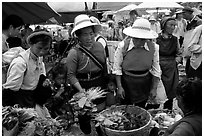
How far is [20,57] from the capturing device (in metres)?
2.38

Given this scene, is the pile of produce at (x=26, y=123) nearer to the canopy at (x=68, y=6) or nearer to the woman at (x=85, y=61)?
the woman at (x=85, y=61)

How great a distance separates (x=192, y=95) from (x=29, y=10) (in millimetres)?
2599

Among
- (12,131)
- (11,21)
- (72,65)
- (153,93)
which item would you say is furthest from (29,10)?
(12,131)

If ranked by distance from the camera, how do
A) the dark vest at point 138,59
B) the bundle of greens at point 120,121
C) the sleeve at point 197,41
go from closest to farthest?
the bundle of greens at point 120,121, the dark vest at point 138,59, the sleeve at point 197,41

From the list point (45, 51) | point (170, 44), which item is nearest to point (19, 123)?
point (45, 51)

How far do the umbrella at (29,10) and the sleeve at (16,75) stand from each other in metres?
1.23

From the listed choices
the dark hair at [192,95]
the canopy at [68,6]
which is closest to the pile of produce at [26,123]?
the dark hair at [192,95]

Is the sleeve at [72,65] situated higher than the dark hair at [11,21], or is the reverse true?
the dark hair at [11,21]

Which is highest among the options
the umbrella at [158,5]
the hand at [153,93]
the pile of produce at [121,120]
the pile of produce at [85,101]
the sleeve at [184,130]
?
the umbrella at [158,5]

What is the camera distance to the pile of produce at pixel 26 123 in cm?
201

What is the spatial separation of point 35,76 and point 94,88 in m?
0.63

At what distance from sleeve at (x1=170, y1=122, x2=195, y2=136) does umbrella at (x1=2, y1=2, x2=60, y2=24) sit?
2.46m

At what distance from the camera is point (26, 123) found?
215 cm

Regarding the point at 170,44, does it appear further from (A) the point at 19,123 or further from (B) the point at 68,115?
(A) the point at 19,123
